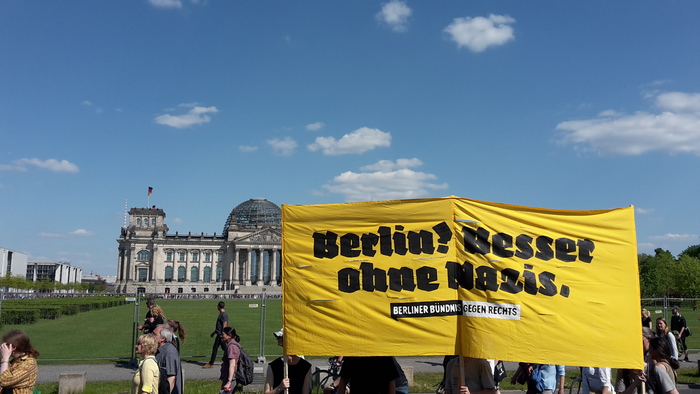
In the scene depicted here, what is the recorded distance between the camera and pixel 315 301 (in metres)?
6.30

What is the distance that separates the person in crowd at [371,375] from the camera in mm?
6309

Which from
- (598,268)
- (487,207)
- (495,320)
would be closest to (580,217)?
(598,268)

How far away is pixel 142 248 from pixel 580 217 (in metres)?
138

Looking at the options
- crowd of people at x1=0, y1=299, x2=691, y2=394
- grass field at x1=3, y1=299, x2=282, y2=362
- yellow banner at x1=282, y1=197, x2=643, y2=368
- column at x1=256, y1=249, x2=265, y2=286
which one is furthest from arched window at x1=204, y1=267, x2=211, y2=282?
yellow banner at x1=282, y1=197, x2=643, y2=368

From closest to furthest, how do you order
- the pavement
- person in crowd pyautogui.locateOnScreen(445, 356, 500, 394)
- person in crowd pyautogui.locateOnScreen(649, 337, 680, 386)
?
person in crowd pyautogui.locateOnScreen(649, 337, 680, 386) < person in crowd pyautogui.locateOnScreen(445, 356, 500, 394) < the pavement

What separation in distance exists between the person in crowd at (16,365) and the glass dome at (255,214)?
463 ft

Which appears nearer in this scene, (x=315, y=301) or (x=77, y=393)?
(x=315, y=301)

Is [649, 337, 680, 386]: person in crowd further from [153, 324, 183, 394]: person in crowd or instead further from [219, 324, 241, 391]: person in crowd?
[219, 324, 241, 391]: person in crowd

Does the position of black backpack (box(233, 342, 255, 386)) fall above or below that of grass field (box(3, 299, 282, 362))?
above

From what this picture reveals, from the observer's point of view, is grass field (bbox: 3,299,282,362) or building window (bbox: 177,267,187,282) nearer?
grass field (bbox: 3,299,282,362)

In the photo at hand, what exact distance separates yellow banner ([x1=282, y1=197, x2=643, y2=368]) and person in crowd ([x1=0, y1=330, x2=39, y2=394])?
9.23 ft

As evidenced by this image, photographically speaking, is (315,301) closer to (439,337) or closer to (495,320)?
(439,337)

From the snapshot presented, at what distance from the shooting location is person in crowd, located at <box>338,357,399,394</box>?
631 centimetres

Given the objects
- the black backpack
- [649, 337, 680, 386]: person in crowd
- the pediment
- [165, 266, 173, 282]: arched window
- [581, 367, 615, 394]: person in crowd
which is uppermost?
the pediment
